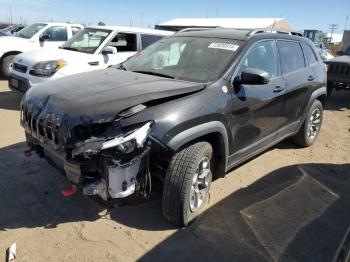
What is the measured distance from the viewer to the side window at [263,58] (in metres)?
4.09

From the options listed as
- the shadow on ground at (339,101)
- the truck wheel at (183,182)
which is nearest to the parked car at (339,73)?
the shadow on ground at (339,101)

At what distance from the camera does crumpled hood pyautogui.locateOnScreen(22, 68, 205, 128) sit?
120 inches

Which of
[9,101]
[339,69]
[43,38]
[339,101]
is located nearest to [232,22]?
[339,101]

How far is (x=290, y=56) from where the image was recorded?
502cm

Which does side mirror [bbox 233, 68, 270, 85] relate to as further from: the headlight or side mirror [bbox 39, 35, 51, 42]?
side mirror [bbox 39, 35, 51, 42]

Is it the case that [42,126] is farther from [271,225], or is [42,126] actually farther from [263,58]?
[263,58]

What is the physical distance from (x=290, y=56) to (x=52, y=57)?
15.9 feet

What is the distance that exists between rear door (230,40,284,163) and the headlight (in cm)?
452

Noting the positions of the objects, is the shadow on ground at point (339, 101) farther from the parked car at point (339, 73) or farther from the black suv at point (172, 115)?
the black suv at point (172, 115)

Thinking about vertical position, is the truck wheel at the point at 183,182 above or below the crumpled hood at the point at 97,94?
below

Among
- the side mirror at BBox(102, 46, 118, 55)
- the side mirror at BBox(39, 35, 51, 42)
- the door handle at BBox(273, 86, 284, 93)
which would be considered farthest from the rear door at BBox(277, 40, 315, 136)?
the side mirror at BBox(39, 35, 51, 42)

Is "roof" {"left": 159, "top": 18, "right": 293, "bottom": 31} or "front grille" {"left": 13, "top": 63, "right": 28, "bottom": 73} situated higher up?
"front grille" {"left": 13, "top": 63, "right": 28, "bottom": 73}

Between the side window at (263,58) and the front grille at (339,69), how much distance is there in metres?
6.14

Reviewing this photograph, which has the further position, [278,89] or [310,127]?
[310,127]
